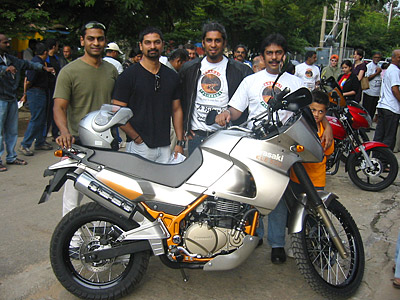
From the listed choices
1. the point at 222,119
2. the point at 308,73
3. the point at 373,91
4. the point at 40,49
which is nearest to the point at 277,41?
the point at 222,119

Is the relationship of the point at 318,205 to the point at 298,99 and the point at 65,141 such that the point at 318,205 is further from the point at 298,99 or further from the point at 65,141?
the point at 65,141

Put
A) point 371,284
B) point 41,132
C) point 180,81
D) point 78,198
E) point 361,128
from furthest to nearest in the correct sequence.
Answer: point 41,132 → point 361,128 → point 180,81 → point 78,198 → point 371,284

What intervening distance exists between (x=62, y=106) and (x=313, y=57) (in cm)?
727

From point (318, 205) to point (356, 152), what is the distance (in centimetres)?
294

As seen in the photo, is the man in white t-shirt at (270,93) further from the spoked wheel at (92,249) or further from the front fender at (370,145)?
the front fender at (370,145)

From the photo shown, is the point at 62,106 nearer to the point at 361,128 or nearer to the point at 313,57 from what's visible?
the point at 361,128

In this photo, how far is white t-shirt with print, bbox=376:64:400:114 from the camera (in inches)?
270

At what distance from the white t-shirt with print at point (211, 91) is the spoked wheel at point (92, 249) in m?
1.44

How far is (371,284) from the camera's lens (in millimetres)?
3221

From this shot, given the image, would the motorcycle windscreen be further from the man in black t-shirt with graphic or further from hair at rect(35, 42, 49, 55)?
hair at rect(35, 42, 49, 55)

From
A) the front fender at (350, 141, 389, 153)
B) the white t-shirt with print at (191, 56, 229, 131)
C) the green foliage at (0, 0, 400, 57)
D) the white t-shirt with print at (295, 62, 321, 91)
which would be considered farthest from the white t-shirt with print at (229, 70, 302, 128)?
the green foliage at (0, 0, 400, 57)

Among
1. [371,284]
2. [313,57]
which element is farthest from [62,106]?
[313,57]

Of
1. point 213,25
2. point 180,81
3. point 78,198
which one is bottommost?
point 78,198

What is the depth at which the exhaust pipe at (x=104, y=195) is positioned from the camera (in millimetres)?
2777
